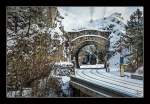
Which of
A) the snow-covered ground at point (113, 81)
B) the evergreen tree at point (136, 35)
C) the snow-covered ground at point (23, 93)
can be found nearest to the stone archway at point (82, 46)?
the snow-covered ground at point (113, 81)

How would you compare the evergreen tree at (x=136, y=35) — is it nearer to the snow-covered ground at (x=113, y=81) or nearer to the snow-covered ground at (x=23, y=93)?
the snow-covered ground at (x=113, y=81)

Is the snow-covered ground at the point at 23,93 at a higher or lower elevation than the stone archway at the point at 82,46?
lower

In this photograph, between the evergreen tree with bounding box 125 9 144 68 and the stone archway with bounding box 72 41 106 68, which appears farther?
the stone archway with bounding box 72 41 106 68

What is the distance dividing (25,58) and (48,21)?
1.43 feet

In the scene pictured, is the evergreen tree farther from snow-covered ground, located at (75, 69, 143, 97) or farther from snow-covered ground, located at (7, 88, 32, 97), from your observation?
snow-covered ground, located at (7, 88, 32, 97)

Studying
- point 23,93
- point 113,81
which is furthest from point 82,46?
point 23,93

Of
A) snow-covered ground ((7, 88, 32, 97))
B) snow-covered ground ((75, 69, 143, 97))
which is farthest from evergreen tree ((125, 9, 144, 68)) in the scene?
snow-covered ground ((7, 88, 32, 97))

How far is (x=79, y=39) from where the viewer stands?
4.11 metres

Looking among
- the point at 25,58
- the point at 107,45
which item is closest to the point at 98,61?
the point at 107,45

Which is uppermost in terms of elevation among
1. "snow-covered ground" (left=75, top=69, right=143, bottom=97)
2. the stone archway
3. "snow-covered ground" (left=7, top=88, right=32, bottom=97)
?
the stone archway

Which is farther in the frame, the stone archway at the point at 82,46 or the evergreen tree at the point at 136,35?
the stone archway at the point at 82,46

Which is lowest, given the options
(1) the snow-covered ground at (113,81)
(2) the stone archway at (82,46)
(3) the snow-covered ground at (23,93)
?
(3) the snow-covered ground at (23,93)
